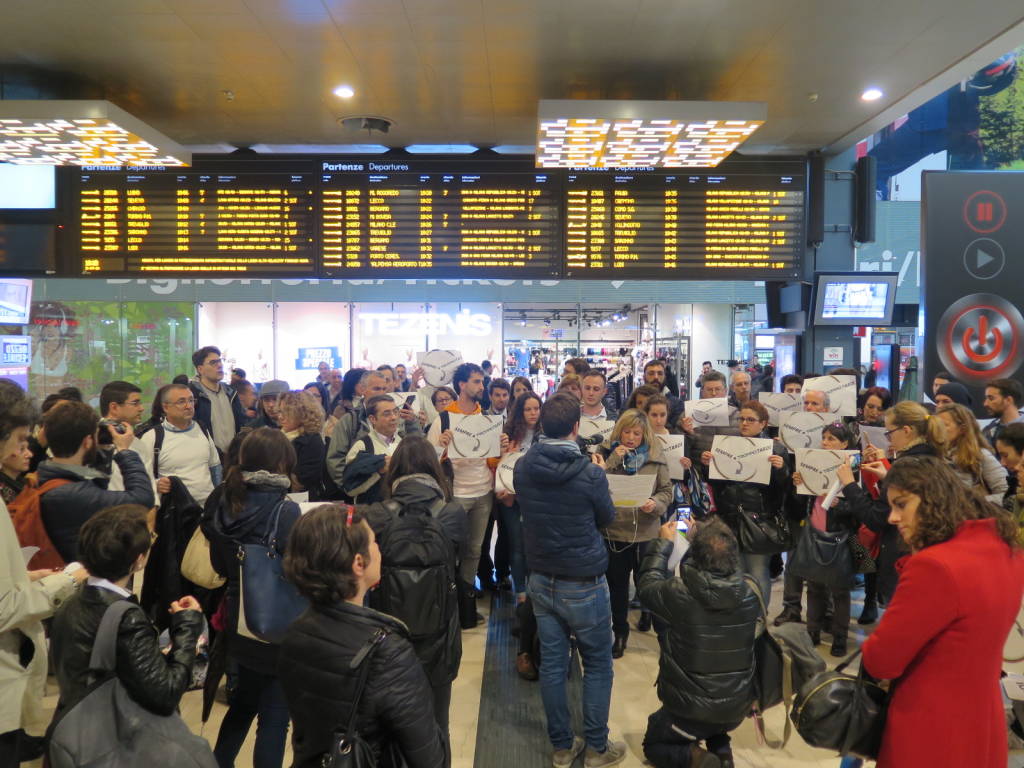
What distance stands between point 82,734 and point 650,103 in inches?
174

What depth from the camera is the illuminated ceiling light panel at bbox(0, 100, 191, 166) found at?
190 inches

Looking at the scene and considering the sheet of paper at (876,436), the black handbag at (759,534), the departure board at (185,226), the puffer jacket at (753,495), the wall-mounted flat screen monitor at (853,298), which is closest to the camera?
the black handbag at (759,534)

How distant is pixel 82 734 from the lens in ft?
6.21

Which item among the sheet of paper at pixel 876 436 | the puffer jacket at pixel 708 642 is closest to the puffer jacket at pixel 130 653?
the puffer jacket at pixel 708 642

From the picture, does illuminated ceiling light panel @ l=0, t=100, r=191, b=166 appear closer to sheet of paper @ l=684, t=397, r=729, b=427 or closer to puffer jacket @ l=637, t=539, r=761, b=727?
sheet of paper @ l=684, t=397, r=729, b=427

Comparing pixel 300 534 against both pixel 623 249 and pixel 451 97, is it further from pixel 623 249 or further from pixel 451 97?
pixel 623 249

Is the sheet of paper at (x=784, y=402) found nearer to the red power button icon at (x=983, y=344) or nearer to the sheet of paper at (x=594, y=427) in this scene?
the red power button icon at (x=983, y=344)

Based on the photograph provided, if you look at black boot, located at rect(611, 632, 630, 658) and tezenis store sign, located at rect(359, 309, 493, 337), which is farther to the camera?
tezenis store sign, located at rect(359, 309, 493, 337)

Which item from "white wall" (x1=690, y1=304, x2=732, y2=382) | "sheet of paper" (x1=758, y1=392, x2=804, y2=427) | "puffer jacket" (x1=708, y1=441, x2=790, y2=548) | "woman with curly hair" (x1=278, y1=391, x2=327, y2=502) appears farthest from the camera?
"white wall" (x1=690, y1=304, x2=732, y2=382)

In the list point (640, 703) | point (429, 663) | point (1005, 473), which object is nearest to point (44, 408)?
point (429, 663)

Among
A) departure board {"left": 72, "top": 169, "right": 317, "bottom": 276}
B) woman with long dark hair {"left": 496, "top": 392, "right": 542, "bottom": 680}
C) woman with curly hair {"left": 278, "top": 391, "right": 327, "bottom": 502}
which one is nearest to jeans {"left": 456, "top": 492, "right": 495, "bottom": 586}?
woman with long dark hair {"left": 496, "top": 392, "right": 542, "bottom": 680}

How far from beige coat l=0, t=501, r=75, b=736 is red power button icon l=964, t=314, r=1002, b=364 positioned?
653 cm

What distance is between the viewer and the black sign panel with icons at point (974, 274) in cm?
616

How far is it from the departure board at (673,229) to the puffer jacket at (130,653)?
4.98 metres
